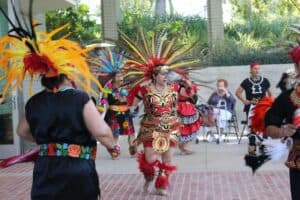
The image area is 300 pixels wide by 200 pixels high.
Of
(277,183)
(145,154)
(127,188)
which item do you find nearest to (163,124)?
(145,154)

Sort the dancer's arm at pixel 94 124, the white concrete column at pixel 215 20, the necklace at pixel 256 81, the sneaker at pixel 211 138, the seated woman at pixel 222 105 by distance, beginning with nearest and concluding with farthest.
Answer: the dancer's arm at pixel 94 124 < the necklace at pixel 256 81 < the seated woman at pixel 222 105 < the sneaker at pixel 211 138 < the white concrete column at pixel 215 20

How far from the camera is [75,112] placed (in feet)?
14.4

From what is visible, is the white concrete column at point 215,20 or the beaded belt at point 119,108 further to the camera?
the white concrete column at point 215,20

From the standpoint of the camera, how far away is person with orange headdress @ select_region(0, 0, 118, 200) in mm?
4414

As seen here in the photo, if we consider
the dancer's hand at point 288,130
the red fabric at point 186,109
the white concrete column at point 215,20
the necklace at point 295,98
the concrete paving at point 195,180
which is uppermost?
the white concrete column at point 215,20

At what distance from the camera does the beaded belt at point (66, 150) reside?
443 cm

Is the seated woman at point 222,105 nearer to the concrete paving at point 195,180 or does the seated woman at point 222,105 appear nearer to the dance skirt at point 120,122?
the concrete paving at point 195,180

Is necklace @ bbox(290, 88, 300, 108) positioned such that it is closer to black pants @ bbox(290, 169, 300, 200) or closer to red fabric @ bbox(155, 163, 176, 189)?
black pants @ bbox(290, 169, 300, 200)

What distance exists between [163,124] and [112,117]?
155 inches

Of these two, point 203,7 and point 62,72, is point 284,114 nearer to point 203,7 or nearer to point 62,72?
point 62,72

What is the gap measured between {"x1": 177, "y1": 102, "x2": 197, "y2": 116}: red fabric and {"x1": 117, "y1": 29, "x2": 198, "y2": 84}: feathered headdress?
346cm

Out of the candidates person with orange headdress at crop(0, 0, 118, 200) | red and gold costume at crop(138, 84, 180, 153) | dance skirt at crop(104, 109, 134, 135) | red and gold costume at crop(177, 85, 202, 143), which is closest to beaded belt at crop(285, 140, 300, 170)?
person with orange headdress at crop(0, 0, 118, 200)

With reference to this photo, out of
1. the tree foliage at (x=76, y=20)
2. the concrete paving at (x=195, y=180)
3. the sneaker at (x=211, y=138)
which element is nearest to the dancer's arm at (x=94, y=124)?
the concrete paving at (x=195, y=180)

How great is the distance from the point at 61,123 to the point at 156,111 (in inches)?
140
